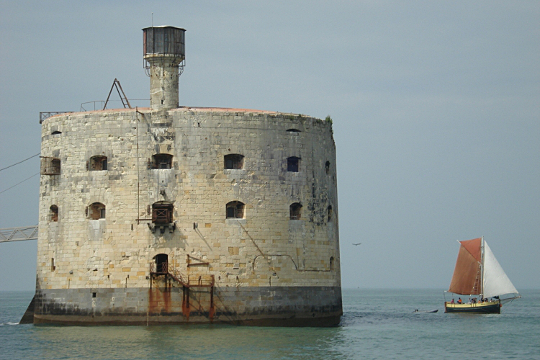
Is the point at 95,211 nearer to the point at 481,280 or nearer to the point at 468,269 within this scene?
the point at 481,280

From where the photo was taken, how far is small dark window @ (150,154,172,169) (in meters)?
40.5

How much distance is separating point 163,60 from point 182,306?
1080cm

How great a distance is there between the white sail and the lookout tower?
27.4 meters

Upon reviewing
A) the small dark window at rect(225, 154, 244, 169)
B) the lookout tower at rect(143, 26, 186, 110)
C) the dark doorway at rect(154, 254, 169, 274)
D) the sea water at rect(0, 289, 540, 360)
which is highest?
the lookout tower at rect(143, 26, 186, 110)

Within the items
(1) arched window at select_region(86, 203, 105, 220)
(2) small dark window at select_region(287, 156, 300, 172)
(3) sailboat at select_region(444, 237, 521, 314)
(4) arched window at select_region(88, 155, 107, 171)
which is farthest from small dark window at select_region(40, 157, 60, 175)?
(3) sailboat at select_region(444, 237, 521, 314)

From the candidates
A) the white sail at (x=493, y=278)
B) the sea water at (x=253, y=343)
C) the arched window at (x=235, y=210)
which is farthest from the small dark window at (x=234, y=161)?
the white sail at (x=493, y=278)

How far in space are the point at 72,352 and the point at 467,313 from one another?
31.9 metres

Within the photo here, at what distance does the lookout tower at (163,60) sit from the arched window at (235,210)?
5.11m

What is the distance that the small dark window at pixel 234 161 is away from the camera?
40688mm

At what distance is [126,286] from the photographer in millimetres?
39719

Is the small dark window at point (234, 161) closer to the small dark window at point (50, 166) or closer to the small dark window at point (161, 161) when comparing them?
the small dark window at point (161, 161)

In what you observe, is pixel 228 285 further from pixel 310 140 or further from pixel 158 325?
pixel 310 140

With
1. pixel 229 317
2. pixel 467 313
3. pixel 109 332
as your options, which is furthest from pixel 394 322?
pixel 109 332

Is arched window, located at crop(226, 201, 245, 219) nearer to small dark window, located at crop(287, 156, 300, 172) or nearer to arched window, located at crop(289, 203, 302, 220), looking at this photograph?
arched window, located at crop(289, 203, 302, 220)
